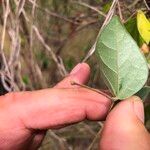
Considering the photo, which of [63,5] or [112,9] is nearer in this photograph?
[112,9]

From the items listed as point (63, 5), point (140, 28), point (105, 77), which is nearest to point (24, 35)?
point (63, 5)

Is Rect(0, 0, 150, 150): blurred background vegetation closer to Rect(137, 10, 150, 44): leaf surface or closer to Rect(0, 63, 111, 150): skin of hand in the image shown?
Rect(137, 10, 150, 44): leaf surface

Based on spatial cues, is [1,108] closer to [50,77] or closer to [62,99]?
[62,99]

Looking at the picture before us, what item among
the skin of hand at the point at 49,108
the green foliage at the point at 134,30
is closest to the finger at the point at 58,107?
the skin of hand at the point at 49,108

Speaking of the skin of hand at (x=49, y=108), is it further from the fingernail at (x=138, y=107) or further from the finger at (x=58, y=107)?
the fingernail at (x=138, y=107)

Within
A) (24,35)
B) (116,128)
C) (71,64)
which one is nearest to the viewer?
(116,128)

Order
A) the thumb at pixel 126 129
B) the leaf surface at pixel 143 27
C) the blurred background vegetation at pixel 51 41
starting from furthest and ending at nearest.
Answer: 1. the blurred background vegetation at pixel 51 41
2. the leaf surface at pixel 143 27
3. the thumb at pixel 126 129

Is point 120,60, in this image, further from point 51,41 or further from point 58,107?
point 51,41
